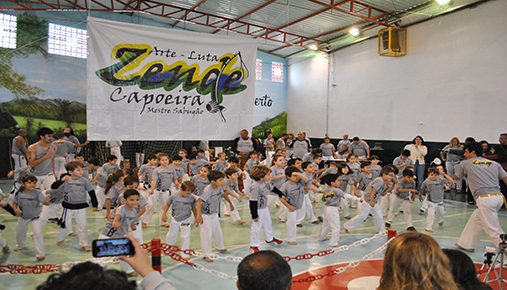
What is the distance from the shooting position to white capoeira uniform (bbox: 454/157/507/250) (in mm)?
5387

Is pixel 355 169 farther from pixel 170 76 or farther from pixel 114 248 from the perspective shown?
pixel 114 248

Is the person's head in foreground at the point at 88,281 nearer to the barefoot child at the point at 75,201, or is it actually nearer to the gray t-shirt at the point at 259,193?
the gray t-shirt at the point at 259,193

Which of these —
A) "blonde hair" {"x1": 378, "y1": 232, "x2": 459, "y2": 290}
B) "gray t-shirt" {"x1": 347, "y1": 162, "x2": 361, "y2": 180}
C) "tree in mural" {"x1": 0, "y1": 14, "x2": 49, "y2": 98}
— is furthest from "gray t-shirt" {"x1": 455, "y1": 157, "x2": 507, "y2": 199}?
"tree in mural" {"x1": 0, "y1": 14, "x2": 49, "y2": 98}

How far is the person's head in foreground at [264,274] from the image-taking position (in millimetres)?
1758

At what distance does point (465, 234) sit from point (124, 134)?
20.5ft

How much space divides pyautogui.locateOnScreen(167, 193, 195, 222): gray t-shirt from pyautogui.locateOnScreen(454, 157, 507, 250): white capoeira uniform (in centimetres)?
475

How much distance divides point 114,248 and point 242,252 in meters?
4.20

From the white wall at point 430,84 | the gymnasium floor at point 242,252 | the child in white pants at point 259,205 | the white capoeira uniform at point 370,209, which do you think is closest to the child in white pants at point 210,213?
the gymnasium floor at point 242,252

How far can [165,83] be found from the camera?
6113 mm

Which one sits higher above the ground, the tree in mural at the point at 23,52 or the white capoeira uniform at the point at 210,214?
the tree in mural at the point at 23,52

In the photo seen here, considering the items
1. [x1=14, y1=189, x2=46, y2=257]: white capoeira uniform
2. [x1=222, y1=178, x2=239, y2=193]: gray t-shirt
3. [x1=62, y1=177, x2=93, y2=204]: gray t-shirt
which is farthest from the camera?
[x1=222, y1=178, x2=239, y2=193]: gray t-shirt

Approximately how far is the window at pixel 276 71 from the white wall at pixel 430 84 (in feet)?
10.8

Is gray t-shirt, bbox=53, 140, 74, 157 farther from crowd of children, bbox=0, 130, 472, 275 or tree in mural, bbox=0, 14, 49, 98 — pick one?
tree in mural, bbox=0, 14, 49, 98

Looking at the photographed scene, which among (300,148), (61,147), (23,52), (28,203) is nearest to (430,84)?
(300,148)
